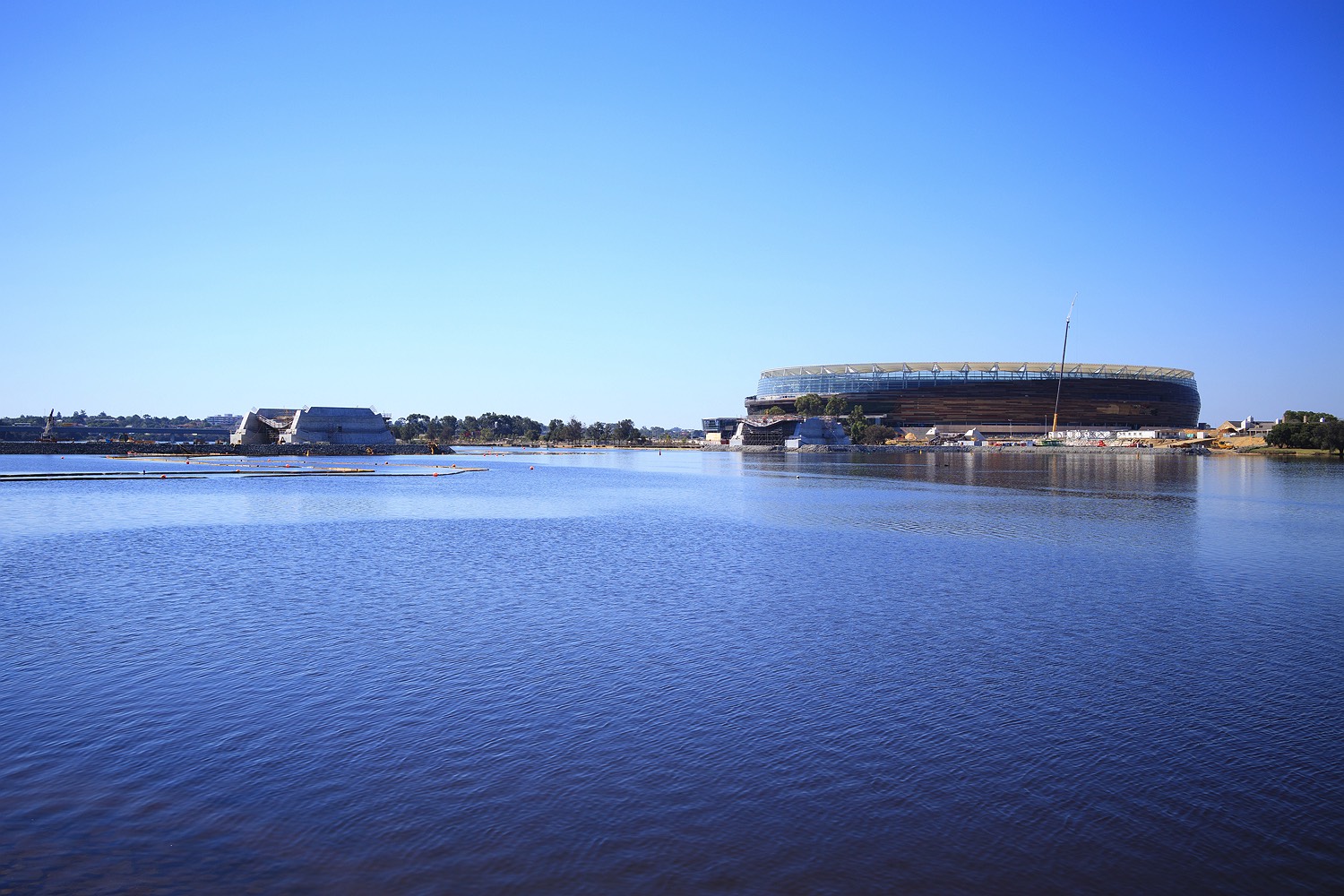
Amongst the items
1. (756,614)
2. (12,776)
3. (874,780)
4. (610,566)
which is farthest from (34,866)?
(610,566)

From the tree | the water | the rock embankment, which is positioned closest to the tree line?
the tree

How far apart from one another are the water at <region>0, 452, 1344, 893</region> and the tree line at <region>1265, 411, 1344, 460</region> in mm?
145543

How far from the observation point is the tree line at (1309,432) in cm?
14762

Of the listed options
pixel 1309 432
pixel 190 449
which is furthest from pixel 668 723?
pixel 1309 432

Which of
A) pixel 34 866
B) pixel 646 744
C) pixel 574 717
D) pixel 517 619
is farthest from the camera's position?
pixel 517 619

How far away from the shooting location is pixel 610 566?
30.0m

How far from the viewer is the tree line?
484ft

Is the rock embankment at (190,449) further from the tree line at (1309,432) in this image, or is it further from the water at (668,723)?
the tree line at (1309,432)

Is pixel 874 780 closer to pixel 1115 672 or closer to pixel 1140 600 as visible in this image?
pixel 1115 672

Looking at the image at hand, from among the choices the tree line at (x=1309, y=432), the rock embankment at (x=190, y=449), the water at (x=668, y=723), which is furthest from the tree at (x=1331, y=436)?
the rock embankment at (x=190, y=449)

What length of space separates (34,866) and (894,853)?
28.6 feet

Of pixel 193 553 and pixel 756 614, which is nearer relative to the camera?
pixel 756 614

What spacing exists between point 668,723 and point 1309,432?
18463cm

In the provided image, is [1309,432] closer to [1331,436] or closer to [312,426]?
[1331,436]
